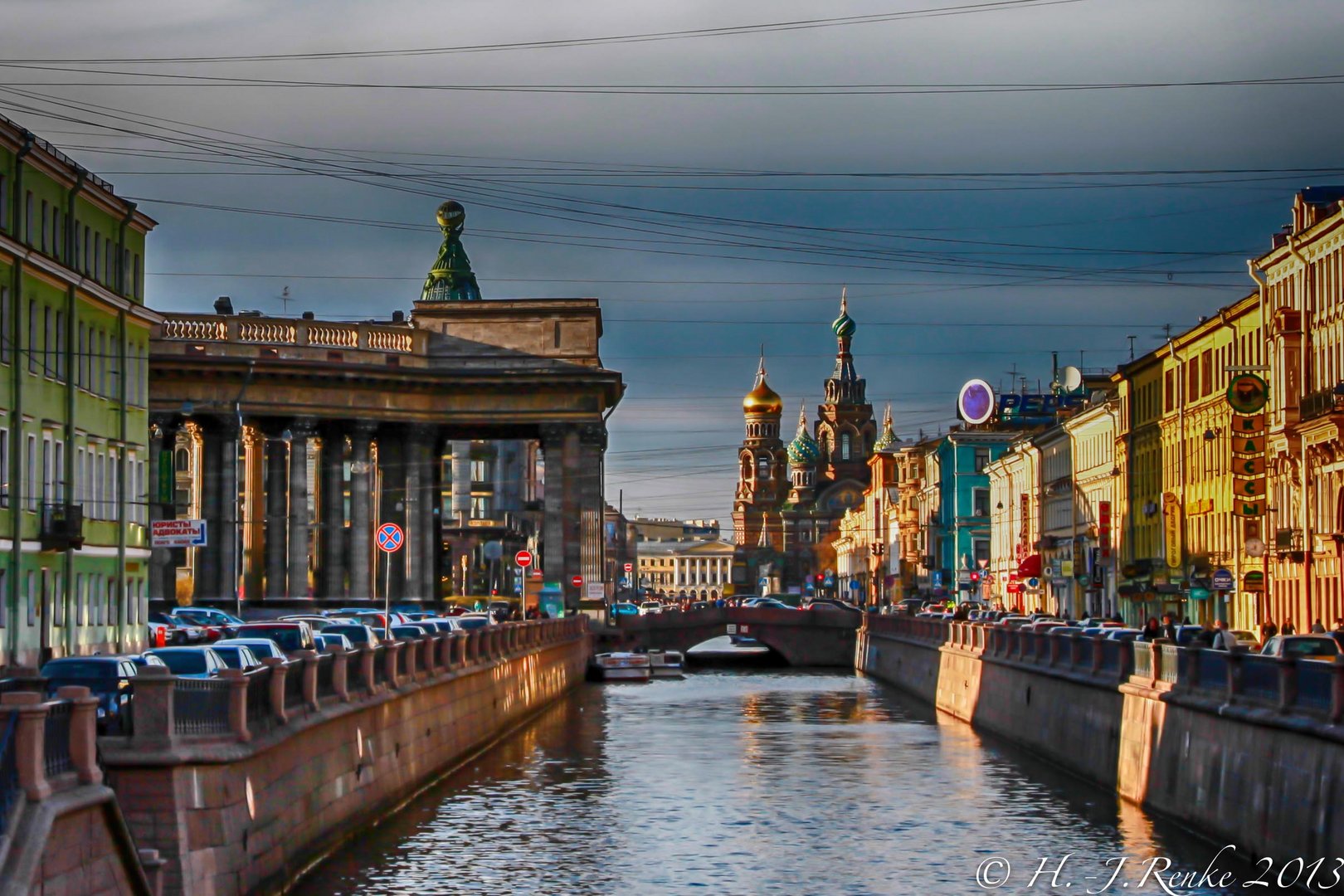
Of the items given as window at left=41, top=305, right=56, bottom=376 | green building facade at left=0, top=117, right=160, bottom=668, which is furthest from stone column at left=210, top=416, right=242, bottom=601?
window at left=41, top=305, right=56, bottom=376

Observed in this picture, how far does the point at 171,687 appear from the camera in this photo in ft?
75.0

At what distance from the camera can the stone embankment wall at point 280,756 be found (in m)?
22.7

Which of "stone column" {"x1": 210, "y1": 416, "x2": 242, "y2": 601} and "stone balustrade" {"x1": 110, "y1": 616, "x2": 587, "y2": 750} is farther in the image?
"stone column" {"x1": 210, "y1": 416, "x2": 242, "y2": 601}

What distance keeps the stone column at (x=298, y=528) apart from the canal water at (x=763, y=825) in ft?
138

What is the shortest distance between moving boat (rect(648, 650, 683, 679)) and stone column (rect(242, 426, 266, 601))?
1786 centimetres

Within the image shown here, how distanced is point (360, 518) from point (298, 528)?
12.5 ft

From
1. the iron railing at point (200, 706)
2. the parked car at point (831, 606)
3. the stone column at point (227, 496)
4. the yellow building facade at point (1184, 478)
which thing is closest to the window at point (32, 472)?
the iron railing at point (200, 706)

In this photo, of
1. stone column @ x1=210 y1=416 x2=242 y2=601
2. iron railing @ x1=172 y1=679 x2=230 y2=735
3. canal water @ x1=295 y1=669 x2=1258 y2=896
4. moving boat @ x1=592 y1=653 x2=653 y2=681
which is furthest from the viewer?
stone column @ x1=210 y1=416 x2=242 y2=601

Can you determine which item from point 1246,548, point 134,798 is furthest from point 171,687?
point 1246,548

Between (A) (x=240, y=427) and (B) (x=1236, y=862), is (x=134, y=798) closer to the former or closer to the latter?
(B) (x=1236, y=862)

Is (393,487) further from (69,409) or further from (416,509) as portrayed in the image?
(69,409)

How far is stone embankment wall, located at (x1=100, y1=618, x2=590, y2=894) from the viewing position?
22688 millimetres

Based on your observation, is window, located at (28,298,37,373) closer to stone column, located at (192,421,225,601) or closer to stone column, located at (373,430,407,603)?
stone column, located at (192,421,225,601)

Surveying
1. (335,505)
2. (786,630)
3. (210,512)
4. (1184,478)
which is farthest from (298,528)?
(1184,478)
